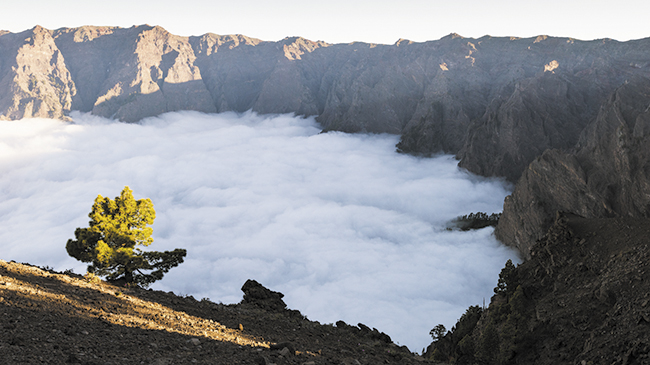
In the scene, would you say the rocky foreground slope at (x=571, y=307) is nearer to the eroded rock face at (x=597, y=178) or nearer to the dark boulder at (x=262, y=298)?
the dark boulder at (x=262, y=298)

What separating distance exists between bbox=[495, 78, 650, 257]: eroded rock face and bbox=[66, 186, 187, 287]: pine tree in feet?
171

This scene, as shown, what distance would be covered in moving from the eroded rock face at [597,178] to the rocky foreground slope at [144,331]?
42853 mm

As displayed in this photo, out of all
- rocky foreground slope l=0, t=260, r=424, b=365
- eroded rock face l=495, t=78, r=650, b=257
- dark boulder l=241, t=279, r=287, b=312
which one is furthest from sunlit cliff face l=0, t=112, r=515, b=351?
rocky foreground slope l=0, t=260, r=424, b=365

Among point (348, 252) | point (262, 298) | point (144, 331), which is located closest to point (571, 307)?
point (262, 298)

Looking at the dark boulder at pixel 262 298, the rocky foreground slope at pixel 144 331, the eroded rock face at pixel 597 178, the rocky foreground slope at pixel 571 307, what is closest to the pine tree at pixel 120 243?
the rocky foreground slope at pixel 144 331

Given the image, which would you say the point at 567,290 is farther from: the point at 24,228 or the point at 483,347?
the point at 24,228

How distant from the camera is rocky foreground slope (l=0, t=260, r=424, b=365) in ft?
45.2

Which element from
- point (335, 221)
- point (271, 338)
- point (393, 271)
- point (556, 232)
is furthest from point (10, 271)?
point (335, 221)

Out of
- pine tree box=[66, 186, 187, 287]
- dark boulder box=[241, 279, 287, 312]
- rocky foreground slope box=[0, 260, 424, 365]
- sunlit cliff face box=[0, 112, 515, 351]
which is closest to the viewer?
rocky foreground slope box=[0, 260, 424, 365]

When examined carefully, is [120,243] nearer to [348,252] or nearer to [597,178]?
[597,178]

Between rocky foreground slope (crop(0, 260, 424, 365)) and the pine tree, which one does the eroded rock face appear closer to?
rocky foreground slope (crop(0, 260, 424, 365))

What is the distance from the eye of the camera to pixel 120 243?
92.5 feet

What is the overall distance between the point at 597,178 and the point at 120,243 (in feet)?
227

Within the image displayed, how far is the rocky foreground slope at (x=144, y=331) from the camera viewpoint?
13.8 m
